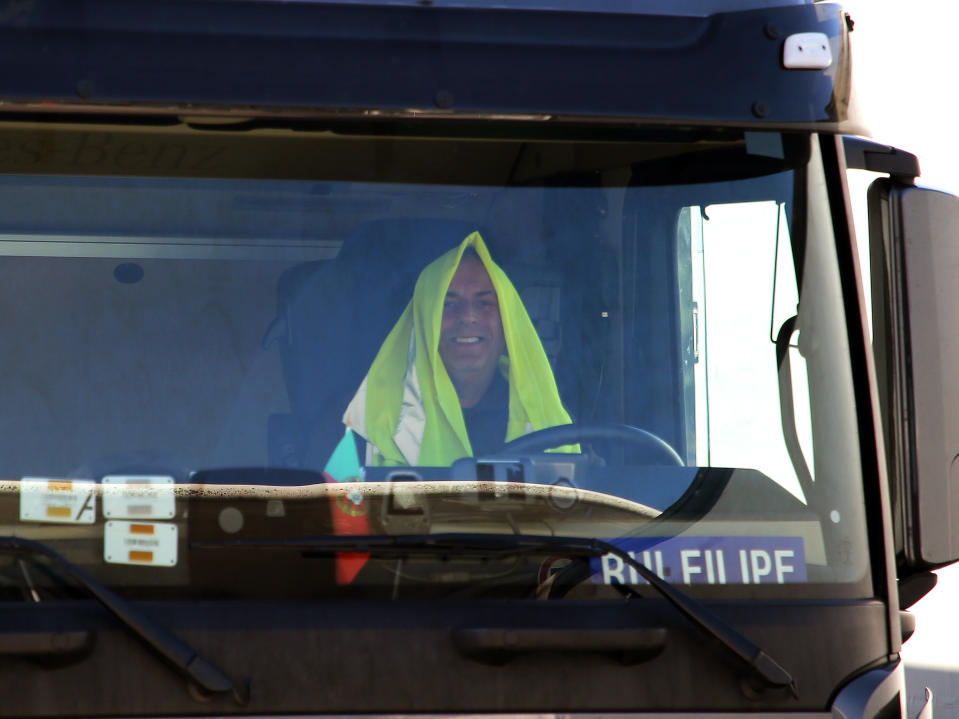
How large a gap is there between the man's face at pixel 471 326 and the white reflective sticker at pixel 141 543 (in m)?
0.59

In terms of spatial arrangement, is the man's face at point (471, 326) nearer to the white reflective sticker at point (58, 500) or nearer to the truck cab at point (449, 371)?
the truck cab at point (449, 371)

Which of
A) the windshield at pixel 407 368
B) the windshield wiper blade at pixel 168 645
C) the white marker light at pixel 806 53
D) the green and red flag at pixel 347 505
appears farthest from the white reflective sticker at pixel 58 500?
the white marker light at pixel 806 53

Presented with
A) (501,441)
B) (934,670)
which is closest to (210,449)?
(501,441)

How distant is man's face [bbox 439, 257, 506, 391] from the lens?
7.41 ft

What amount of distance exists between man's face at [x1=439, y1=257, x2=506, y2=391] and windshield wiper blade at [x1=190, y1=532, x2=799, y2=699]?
1.17 feet

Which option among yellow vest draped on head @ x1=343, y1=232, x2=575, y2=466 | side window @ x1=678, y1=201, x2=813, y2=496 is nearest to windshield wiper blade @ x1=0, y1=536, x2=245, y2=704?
yellow vest draped on head @ x1=343, y1=232, x2=575, y2=466

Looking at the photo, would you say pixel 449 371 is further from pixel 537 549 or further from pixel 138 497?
pixel 138 497

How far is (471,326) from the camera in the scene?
7.55ft

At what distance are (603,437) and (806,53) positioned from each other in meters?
0.78

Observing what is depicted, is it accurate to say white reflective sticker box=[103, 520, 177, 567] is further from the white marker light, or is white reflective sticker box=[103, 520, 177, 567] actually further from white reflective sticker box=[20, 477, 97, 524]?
the white marker light

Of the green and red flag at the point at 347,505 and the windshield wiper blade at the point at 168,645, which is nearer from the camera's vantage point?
the windshield wiper blade at the point at 168,645

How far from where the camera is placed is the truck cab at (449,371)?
1938 mm

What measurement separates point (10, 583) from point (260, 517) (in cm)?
41

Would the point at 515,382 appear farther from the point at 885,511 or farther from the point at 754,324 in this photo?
the point at 885,511
